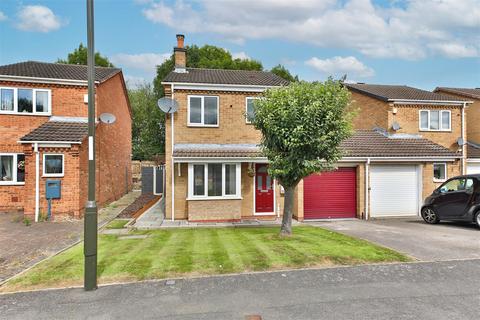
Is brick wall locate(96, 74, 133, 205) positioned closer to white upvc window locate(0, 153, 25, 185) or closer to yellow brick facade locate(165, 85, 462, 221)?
white upvc window locate(0, 153, 25, 185)

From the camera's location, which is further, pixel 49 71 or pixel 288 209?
pixel 49 71

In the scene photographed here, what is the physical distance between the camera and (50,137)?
43.8 ft

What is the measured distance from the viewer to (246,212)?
14188mm

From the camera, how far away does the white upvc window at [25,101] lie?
1491 cm

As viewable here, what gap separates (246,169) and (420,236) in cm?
702

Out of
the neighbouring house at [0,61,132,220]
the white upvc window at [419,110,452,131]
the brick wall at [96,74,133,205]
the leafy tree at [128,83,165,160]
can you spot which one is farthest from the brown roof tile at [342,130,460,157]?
the leafy tree at [128,83,165,160]

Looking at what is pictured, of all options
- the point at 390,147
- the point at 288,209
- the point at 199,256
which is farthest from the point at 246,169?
the point at 390,147

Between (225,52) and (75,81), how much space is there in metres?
26.2

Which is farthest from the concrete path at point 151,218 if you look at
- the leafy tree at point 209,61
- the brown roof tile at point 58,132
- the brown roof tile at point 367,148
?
the leafy tree at point 209,61

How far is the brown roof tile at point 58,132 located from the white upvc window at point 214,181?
513 centimetres

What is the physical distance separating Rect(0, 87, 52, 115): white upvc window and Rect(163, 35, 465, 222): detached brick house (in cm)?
640

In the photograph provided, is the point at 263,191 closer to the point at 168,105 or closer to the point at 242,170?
the point at 242,170

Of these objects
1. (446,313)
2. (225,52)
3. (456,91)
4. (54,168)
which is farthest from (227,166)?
(225,52)

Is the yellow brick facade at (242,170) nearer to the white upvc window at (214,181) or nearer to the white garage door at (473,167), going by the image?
the white upvc window at (214,181)
